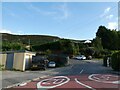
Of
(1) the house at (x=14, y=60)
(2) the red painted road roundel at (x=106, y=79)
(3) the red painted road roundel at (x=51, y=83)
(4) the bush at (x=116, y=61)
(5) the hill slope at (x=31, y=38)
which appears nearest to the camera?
(3) the red painted road roundel at (x=51, y=83)

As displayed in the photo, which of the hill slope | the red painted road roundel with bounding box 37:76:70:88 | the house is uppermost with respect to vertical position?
the hill slope

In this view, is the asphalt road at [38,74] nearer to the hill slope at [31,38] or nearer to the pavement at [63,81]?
the pavement at [63,81]

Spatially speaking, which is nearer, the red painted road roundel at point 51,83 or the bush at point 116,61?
the red painted road roundel at point 51,83

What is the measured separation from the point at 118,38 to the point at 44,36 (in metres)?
29.2

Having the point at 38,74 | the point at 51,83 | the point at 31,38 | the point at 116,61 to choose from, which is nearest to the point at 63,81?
the point at 51,83

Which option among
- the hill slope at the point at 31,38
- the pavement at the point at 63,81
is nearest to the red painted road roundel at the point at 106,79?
the pavement at the point at 63,81

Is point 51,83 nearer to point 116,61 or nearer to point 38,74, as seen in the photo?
point 38,74

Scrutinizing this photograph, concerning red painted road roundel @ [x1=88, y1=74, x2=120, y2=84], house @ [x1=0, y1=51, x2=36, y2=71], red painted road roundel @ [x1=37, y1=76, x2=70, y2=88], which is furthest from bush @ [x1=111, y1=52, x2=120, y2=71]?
red painted road roundel @ [x1=37, y1=76, x2=70, y2=88]

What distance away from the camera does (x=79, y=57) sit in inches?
2800

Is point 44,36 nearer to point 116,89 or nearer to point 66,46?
point 66,46

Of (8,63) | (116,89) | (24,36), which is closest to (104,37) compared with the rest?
(24,36)

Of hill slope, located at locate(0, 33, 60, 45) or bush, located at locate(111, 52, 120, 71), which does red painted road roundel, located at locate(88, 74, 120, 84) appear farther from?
hill slope, located at locate(0, 33, 60, 45)

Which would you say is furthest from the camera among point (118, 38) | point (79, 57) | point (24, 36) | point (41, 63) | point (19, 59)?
point (24, 36)

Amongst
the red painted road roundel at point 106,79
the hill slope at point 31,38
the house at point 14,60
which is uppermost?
the hill slope at point 31,38
